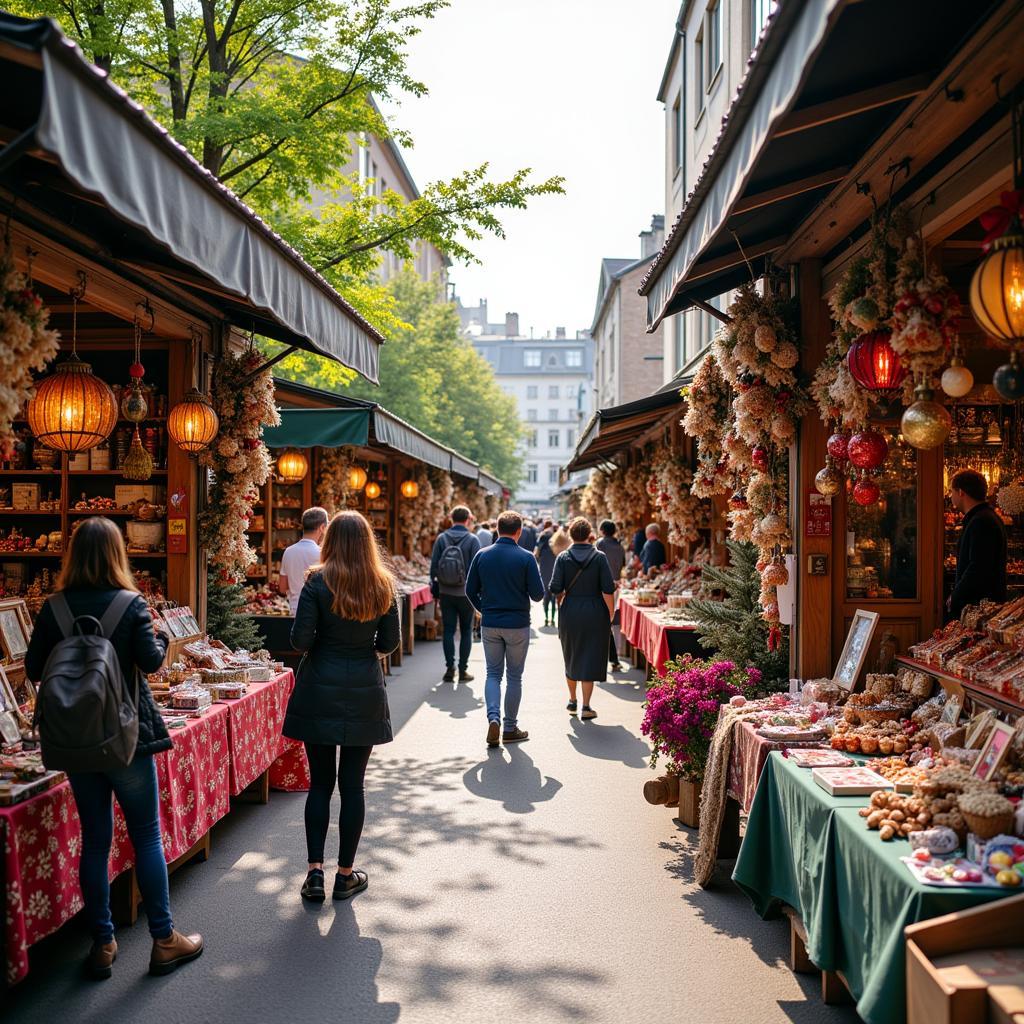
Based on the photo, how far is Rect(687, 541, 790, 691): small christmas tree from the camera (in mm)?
6633

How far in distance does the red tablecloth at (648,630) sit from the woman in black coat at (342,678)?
3905 millimetres

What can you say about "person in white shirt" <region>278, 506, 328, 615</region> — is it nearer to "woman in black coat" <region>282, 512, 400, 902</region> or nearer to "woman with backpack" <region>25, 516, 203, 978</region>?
"woman in black coat" <region>282, 512, 400, 902</region>

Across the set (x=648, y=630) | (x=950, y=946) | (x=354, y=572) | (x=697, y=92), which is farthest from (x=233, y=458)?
(x=697, y=92)

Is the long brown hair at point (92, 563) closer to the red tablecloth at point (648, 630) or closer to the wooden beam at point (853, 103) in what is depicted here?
the wooden beam at point (853, 103)

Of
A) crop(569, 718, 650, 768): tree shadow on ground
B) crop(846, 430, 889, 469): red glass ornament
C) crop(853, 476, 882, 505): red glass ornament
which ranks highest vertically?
crop(846, 430, 889, 469): red glass ornament

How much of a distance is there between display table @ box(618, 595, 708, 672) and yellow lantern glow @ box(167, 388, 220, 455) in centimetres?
449

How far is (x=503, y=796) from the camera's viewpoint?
24.1 feet

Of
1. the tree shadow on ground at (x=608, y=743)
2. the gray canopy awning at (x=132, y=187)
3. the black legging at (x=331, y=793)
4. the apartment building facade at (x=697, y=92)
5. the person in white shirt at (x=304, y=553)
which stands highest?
the apartment building facade at (x=697, y=92)

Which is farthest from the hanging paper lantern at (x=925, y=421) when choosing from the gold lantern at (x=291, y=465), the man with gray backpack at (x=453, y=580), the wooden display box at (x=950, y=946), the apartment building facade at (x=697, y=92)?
the gold lantern at (x=291, y=465)

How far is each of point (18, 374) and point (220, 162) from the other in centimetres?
1079

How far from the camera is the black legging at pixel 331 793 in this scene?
5.29 m

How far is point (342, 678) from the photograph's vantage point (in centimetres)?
521

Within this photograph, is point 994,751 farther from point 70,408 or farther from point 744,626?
point 70,408

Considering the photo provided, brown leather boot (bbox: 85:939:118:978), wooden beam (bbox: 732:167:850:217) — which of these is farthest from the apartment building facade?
brown leather boot (bbox: 85:939:118:978)
